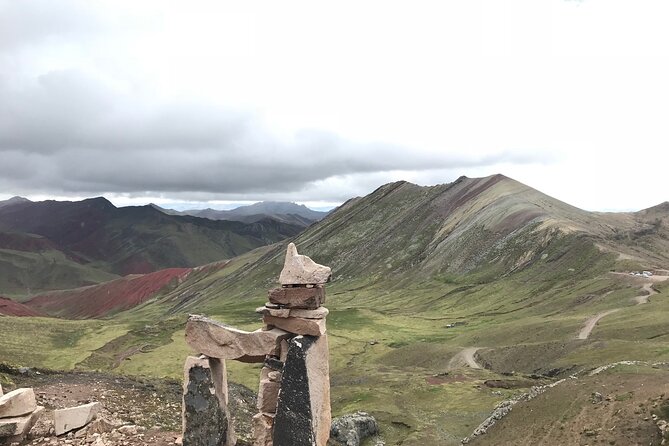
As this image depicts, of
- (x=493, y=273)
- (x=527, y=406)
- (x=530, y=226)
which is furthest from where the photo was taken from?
(x=530, y=226)

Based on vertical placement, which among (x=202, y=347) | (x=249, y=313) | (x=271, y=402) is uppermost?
(x=202, y=347)

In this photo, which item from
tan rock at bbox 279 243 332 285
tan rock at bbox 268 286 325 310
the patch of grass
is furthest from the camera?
the patch of grass

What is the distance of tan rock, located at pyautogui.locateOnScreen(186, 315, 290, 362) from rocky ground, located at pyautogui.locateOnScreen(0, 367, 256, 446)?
5.29 metres

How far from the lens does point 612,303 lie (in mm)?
106438

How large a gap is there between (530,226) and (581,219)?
24320 mm

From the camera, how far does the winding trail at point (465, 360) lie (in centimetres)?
8594

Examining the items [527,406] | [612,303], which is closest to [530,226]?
[612,303]

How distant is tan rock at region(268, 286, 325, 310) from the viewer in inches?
1032

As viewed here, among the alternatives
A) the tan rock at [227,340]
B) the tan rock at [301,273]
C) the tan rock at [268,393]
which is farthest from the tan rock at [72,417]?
the tan rock at [301,273]

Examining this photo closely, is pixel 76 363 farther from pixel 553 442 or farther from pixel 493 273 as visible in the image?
pixel 493 273

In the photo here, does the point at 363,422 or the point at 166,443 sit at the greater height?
the point at 166,443

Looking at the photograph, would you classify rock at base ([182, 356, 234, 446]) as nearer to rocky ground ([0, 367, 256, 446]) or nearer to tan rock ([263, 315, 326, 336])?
rocky ground ([0, 367, 256, 446])

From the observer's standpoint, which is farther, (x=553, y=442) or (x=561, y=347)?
(x=561, y=347)

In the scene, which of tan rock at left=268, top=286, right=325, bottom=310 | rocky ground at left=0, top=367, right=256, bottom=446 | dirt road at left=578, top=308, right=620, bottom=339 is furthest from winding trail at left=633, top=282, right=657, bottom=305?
tan rock at left=268, top=286, right=325, bottom=310
